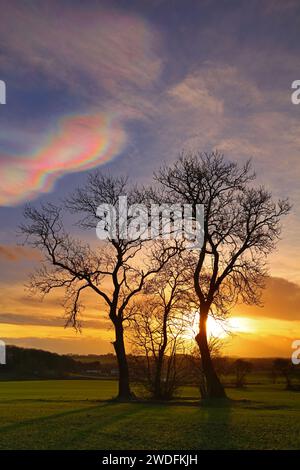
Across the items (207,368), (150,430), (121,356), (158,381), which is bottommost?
(150,430)

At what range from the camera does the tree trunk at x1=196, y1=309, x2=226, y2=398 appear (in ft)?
115

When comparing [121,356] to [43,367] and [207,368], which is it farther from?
[43,367]

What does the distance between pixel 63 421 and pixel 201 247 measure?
1727cm

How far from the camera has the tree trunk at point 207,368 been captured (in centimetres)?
3491

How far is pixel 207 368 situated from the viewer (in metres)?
35.4

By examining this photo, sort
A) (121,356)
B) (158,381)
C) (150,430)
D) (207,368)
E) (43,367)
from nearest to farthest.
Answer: (150,430)
(207,368)
(158,381)
(121,356)
(43,367)

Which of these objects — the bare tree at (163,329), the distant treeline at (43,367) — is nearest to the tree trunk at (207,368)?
the bare tree at (163,329)

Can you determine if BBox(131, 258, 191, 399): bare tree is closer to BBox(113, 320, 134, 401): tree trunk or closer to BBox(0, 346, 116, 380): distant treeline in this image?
BBox(113, 320, 134, 401): tree trunk

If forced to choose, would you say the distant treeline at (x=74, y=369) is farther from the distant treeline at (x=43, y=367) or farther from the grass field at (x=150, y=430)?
the grass field at (x=150, y=430)

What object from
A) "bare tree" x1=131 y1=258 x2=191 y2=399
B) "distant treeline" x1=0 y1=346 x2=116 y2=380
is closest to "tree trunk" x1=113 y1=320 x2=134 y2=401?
"bare tree" x1=131 y1=258 x2=191 y2=399

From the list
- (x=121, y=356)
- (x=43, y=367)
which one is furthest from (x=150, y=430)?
(x=43, y=367)

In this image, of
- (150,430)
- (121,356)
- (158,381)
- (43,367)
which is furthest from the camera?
(43,367)
